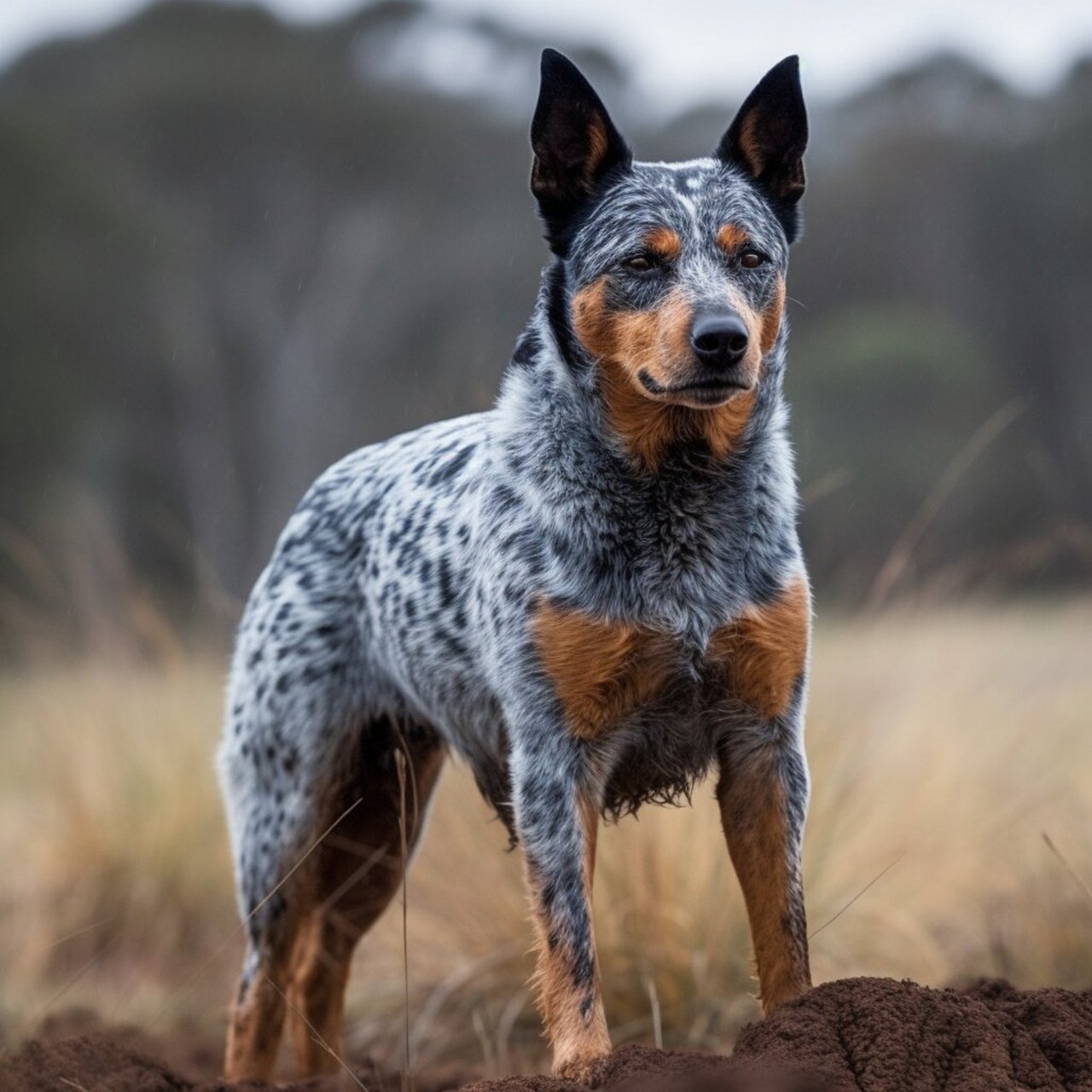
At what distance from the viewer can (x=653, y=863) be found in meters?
5.50

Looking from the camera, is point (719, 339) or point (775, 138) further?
point (775, 138)

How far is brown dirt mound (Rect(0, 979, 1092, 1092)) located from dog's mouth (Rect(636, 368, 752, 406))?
1258 millimetres

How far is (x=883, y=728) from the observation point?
7.14m

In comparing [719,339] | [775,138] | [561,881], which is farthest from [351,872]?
[775,138]

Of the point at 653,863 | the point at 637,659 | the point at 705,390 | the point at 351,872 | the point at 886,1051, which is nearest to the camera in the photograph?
the point at 886,1051

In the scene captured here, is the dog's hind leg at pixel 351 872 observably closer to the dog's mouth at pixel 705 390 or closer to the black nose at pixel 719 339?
the dog's mouth at pixel 705 390

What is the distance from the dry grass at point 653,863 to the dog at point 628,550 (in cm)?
95

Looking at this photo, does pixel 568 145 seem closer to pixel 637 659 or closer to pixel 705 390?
pixel 705 390

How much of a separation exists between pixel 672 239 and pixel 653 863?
7.64 ft

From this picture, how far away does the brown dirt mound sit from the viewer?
3314mm

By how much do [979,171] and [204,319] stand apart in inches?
454

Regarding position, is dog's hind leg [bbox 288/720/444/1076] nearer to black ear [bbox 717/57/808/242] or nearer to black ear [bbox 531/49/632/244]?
black ear [bbox 531/49/632/244]

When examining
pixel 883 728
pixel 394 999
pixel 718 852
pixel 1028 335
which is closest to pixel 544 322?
pixel 718 852

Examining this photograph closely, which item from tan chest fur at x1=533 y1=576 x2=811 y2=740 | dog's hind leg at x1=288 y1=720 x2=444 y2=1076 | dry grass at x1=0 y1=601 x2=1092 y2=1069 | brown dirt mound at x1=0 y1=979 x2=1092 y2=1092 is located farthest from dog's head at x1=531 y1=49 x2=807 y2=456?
dry grass at x1=0 y1=601 x2=1092 y2=1069
